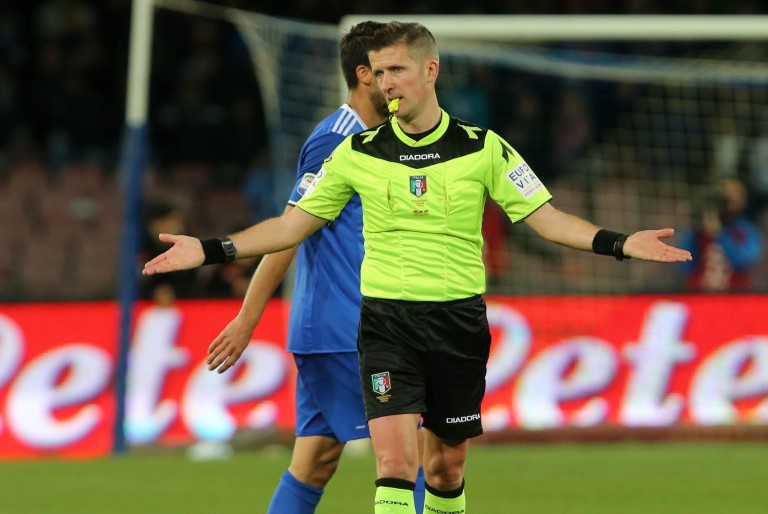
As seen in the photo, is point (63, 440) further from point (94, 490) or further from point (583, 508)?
point (583, 508)

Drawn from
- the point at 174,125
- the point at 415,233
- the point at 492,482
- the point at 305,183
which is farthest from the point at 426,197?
the point at 174,125

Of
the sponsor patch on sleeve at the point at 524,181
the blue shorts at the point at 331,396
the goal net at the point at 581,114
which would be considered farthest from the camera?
the goal net at the point at 581,114

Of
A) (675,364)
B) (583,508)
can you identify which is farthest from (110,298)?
(583,508)

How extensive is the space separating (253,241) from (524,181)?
979 mm

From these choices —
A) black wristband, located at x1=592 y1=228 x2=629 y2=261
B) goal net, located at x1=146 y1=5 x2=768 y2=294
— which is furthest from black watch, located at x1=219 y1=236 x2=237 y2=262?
goal net, located at x1=146 y1=5 x2=768 y2=294

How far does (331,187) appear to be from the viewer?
5.36m

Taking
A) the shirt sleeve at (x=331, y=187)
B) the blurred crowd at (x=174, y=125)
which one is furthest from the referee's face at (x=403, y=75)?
the blurred crowd at (x=174, y=125)

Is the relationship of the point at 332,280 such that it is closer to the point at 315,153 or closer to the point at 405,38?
the point at 315,153

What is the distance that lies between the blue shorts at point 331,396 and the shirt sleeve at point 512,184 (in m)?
0.91

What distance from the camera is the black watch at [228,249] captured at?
200 inches

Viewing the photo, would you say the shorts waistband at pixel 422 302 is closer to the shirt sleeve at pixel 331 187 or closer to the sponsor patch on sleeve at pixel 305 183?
the shirt sleeve at pixel 331 187

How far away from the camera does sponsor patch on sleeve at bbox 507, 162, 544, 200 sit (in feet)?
17.4

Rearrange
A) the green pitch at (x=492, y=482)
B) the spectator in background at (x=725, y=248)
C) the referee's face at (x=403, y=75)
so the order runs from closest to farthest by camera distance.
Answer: the referee's face at (x=403, y=75) → the green pitch at (x=492, y=482) → the spectator in background at (x=725, y=248)

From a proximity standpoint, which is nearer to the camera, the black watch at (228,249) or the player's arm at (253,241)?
the player's arm at (253,241)
